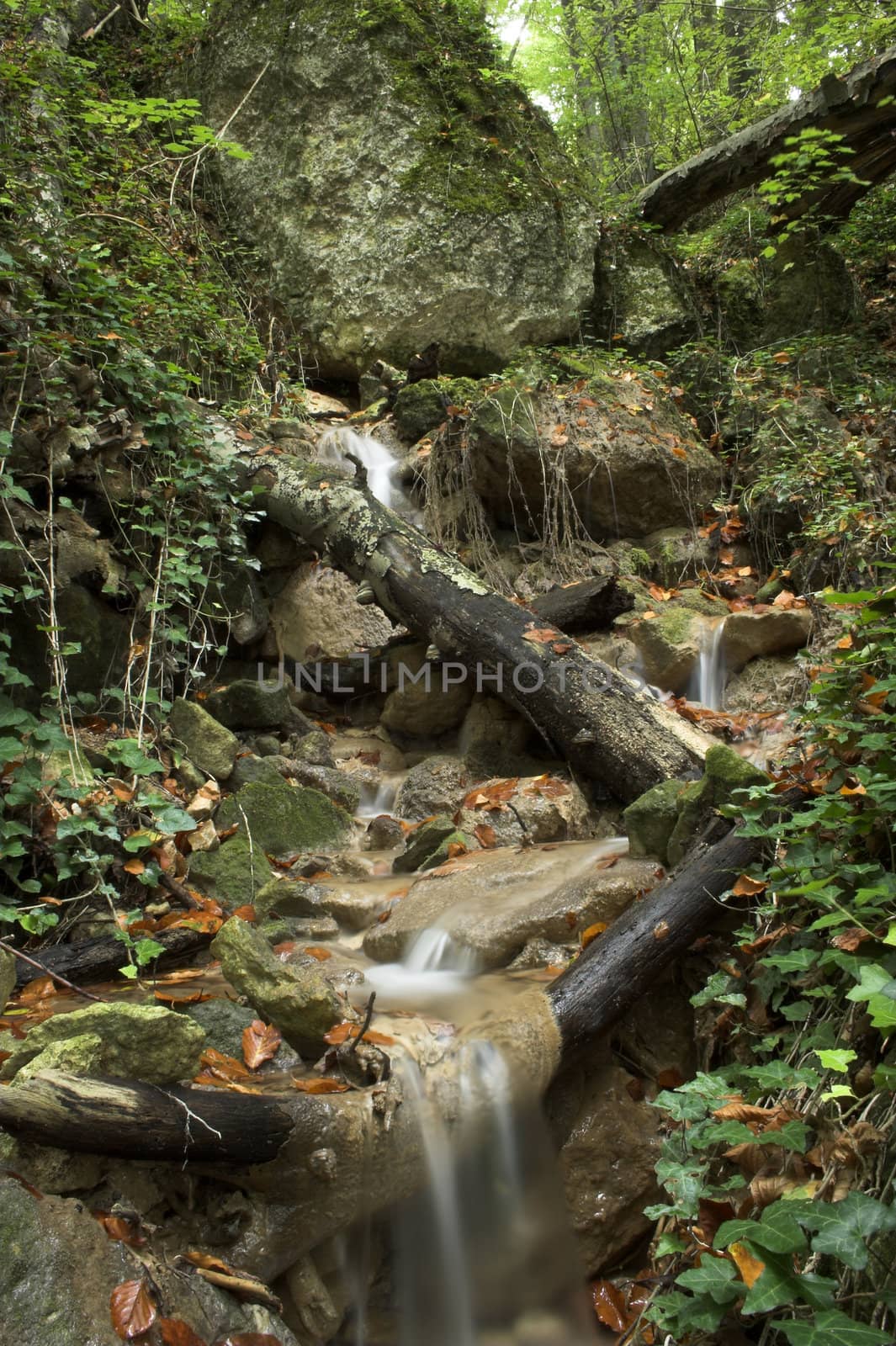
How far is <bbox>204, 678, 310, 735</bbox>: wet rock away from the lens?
5.63 metres

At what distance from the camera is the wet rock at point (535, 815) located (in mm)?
4703

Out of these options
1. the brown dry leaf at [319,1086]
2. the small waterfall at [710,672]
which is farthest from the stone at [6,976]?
the small waterfall at [710,672]

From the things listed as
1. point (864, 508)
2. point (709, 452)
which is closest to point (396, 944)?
point (864, 508)

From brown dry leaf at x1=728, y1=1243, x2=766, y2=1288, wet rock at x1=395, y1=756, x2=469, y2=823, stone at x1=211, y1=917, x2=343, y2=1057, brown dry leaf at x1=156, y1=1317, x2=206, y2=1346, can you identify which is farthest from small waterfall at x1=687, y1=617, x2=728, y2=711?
brown dry leaf at x1=156, y1=1317, x2=206, y2=1346

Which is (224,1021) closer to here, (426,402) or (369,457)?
(369,457)

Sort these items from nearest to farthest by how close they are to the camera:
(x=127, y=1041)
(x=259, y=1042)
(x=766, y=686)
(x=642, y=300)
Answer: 1. (x=127, y=1041)
2. (x=259, y=1042)
3. (x=766, y=686)
4. (x=642, y=300)

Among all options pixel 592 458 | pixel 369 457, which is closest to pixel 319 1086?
pixel 592 458

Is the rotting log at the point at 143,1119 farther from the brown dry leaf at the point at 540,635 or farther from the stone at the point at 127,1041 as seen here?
the brown dry leaf at the point at 540,635

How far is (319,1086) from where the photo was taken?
2590mm

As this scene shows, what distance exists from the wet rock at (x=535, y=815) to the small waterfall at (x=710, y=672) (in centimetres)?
133

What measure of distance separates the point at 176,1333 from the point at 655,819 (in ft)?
8.40

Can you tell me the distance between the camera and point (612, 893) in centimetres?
354

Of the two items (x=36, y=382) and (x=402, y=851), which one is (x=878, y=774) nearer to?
(x=402, y=851)

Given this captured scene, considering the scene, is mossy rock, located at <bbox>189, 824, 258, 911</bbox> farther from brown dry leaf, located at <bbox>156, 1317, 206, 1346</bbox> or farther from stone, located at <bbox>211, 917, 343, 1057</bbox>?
brown dry leaf, located at <bbox>156, 1317, 206, 1346</bbox>
